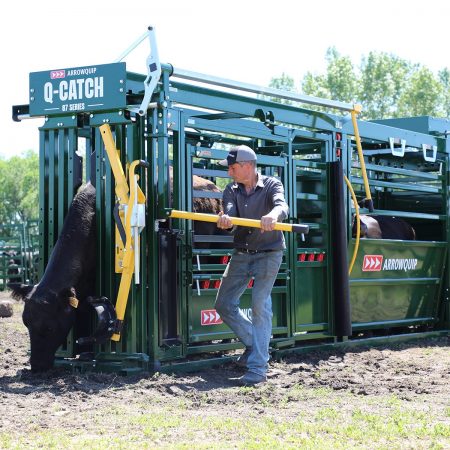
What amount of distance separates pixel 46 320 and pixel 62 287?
33 cm

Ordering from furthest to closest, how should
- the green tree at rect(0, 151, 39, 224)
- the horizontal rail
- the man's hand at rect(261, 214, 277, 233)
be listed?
1. the green tree at rect(0, 151, 39, 224)
2. the horizontal rail
3. the man's hand at rect(261, 214, 277, 233)

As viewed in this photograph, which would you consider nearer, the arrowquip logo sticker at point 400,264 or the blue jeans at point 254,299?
the blue jeans at point 254,299

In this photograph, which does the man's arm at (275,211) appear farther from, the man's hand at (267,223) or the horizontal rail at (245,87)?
the horizontal rail at (245,87)

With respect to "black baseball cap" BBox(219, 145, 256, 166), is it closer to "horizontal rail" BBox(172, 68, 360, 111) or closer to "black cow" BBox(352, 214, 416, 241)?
"horizontal rail" BBox(172, 68, 360, 111)

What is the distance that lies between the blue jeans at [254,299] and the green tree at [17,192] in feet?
189

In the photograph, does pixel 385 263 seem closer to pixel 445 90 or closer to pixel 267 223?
pixel 267 223

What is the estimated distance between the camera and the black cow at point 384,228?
423 inches

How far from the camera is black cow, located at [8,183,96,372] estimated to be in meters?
7.57

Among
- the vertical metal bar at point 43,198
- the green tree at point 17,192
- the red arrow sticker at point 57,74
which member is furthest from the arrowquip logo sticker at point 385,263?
the green tree at point 17,192

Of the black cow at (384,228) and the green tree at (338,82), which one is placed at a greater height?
the green tree at (338,82)

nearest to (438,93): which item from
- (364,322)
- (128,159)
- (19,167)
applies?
(19,167)

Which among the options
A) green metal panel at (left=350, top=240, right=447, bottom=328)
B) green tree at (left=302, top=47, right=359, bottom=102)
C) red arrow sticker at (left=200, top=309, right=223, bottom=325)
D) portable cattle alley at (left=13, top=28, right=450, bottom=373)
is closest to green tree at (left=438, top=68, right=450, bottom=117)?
green tree at (left=302, top=47, right=359, bottom=102)

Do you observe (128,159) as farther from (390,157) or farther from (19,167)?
(19,167)

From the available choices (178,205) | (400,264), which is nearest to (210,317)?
(178,205)
